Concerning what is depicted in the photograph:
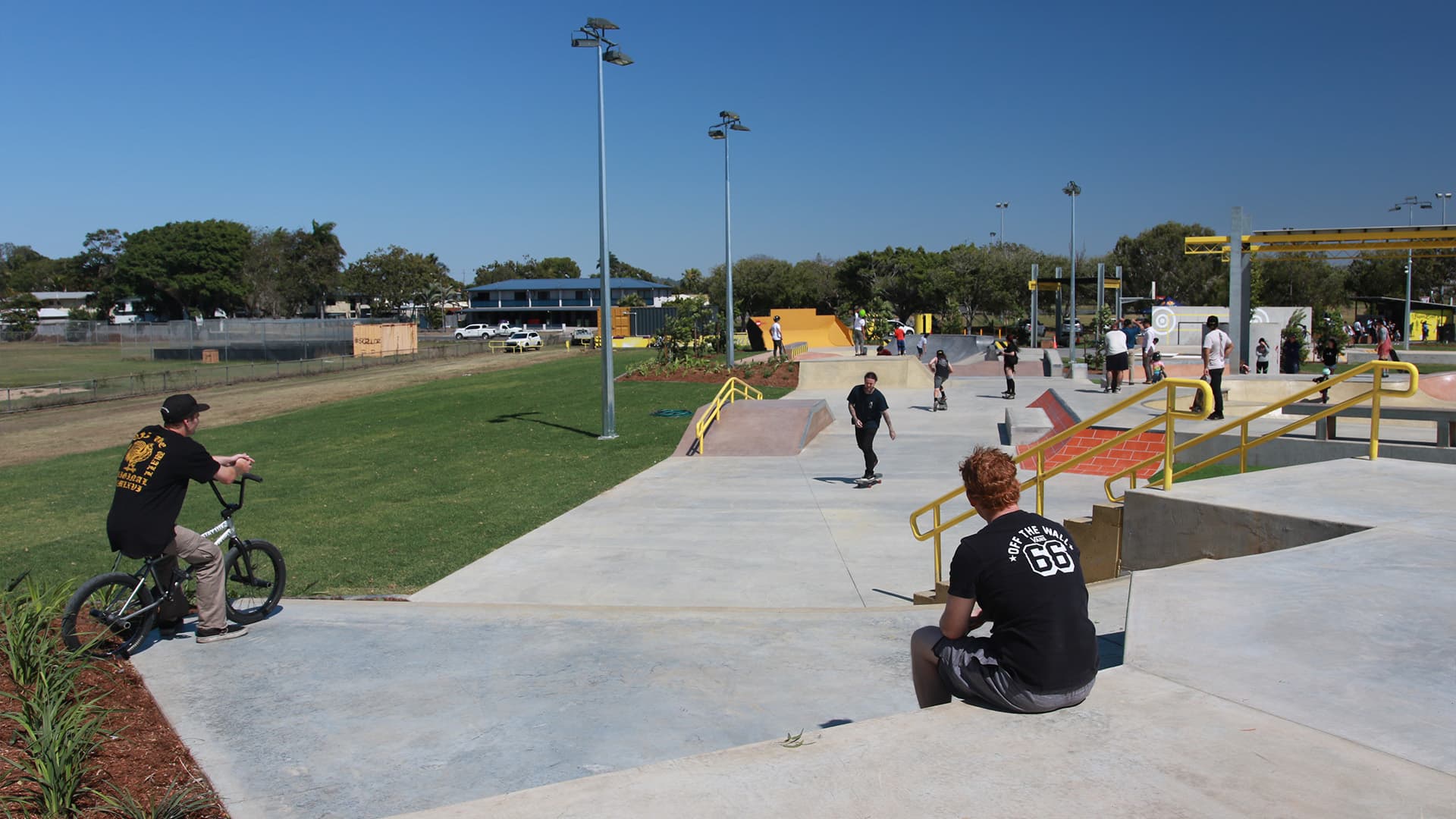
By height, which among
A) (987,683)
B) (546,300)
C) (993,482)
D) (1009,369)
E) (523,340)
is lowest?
(987,683)

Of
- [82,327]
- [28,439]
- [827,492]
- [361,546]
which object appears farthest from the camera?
[82,327]

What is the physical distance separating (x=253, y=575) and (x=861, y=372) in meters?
23.2

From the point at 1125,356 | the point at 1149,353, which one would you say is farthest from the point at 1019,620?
the point at 1149,353

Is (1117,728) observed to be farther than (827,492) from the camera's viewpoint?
No

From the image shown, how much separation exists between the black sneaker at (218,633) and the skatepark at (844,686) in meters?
0.20

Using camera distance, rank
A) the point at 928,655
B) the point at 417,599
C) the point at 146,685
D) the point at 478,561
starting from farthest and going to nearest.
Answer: the point at 478,561 → the point at 417,599 → the point at 146,685 → the point at 928,655

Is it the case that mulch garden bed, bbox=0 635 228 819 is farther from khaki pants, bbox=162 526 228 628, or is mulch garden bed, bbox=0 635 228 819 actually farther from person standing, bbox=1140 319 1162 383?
person standing, bbox=1140 319 1162 383

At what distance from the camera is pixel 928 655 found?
13.3 feet

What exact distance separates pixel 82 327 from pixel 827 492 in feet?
270

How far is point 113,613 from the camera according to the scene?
19.9 ft

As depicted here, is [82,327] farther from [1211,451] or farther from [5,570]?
[1211,451]

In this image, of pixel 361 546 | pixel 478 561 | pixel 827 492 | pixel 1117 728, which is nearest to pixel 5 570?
pixel 361 546

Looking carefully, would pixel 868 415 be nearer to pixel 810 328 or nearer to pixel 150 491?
pixel 150 491

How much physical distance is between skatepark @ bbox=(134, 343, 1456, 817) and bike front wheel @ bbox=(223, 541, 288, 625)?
0.90 ft
